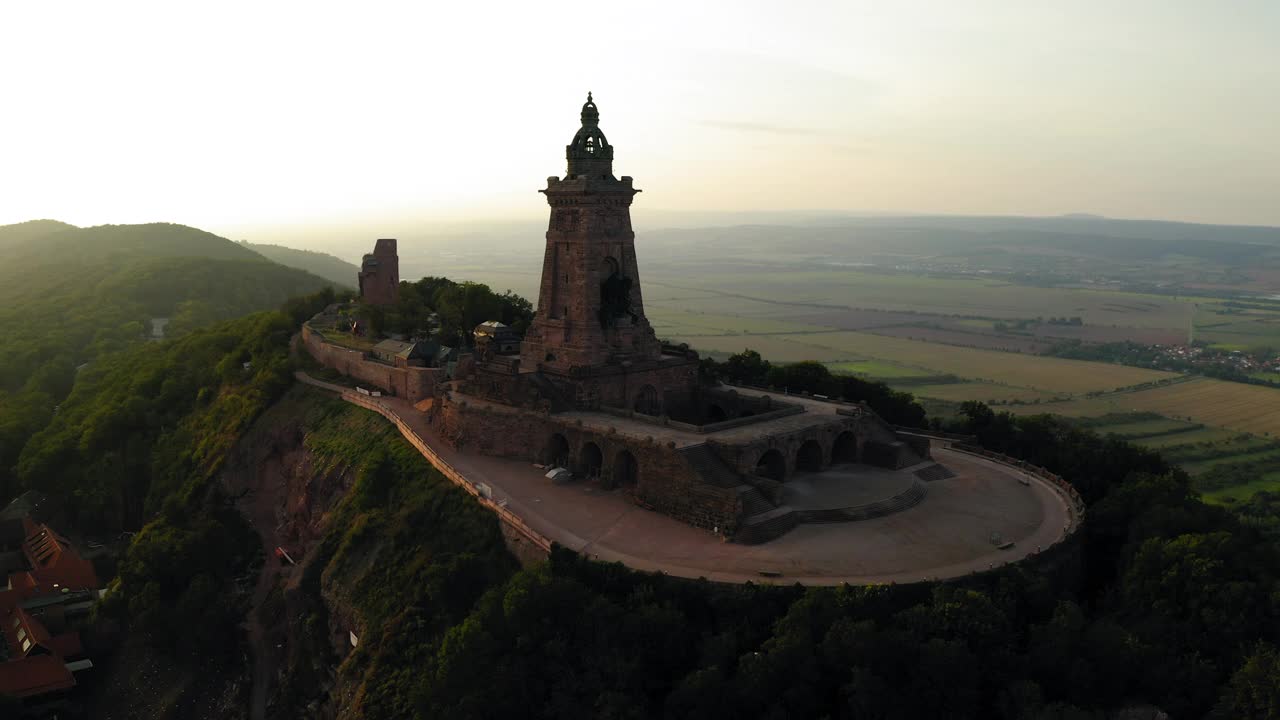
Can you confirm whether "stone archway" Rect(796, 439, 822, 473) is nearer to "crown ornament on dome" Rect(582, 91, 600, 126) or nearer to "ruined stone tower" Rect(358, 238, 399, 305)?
"crown ornament on dome" Rect(582, 91, 600, 126)

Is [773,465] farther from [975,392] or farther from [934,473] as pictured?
[975,392]

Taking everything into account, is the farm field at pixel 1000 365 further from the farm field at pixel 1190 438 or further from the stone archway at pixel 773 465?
the stone archway at pixel 773 465

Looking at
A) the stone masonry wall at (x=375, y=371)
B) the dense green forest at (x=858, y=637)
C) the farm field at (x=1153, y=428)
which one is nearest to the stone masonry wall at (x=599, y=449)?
the stone masonry wall at (x=375, y=371)

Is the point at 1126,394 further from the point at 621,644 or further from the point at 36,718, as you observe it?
the point at 36,718

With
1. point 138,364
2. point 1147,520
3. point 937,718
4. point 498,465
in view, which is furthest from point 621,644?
point 138,364

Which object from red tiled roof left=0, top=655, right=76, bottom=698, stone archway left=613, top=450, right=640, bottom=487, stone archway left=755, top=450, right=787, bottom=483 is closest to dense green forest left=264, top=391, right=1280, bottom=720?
stone archway left=613, top=450, right=640, bottom=487

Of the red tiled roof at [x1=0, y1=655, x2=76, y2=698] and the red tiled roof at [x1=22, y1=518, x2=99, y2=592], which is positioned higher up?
the red tiled roof at [x1=22, y1=518, x2=99, y2=592]
